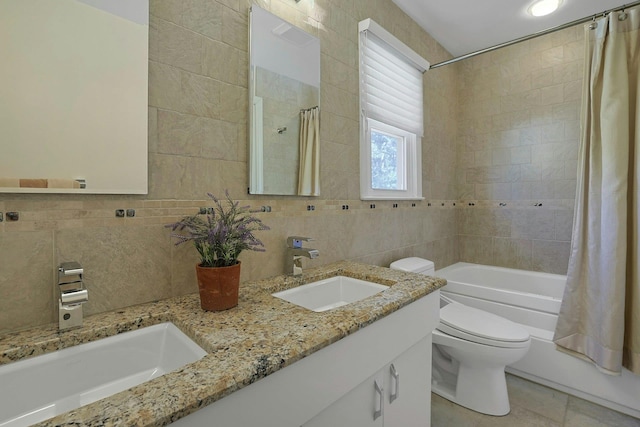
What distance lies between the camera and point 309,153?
149cm

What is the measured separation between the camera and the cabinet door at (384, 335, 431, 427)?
106cm

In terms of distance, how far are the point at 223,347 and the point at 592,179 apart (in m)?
2.16

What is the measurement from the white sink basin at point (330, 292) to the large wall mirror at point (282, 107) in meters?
0.43

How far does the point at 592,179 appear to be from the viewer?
1.75m

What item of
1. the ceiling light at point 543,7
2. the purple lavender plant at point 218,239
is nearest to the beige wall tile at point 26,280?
the purple lavender plant at point 218,239

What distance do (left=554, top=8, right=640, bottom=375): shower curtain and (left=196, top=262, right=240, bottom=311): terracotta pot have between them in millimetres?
2008

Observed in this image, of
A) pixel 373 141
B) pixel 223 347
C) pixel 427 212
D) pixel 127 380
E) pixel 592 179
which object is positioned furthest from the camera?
pixel 427 212

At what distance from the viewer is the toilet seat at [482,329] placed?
5.14ft

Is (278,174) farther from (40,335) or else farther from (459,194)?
(459,194)

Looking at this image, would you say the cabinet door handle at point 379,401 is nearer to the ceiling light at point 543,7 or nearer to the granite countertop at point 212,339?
the granite countertop at point 212,339

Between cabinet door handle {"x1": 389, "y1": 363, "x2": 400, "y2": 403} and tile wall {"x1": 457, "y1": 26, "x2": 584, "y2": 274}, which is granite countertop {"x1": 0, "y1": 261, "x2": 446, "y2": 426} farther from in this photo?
tile wall {"x1": 457, "y1": 26, "x2": 584, "y2": 274}

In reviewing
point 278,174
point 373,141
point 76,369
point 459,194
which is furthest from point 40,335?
point 459,194

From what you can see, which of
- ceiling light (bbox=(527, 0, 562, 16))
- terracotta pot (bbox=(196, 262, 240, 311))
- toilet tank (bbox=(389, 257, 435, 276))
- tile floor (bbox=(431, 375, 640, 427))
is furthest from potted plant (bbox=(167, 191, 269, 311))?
ceiling light (bbox=(527, 0, 562, 16))

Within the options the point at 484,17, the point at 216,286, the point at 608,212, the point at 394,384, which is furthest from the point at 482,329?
the point at 484,17
